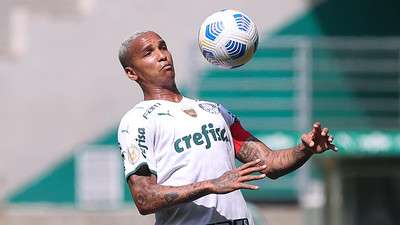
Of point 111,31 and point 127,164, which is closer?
point 127,164

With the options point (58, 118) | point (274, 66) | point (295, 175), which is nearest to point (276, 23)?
point (274, 66)

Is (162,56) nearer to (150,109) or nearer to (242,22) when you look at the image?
(150,109)

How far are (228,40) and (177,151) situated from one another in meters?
0.71

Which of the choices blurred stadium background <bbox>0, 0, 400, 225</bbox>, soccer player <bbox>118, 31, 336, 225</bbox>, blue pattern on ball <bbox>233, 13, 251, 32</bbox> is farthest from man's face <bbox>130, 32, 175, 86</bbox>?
blurred stadium background <bbox>0, 0, 400, 225</bbox>

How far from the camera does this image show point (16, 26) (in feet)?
52.1

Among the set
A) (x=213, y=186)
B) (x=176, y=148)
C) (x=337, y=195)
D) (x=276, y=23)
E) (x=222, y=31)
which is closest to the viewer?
(x=213, y=186)

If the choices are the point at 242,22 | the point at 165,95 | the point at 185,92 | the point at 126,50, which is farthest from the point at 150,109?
the point at 185,92

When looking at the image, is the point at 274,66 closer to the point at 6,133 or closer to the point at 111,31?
the point at 111,31

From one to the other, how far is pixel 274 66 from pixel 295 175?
4.90ft

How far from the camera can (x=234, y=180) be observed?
17.2 feet

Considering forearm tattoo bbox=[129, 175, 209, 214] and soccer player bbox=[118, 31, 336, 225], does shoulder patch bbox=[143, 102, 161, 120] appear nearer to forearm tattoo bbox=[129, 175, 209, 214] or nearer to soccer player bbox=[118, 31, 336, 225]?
soccer player bbox=[118, 31, 336, 225]

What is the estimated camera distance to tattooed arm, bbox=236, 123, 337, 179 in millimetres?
5672

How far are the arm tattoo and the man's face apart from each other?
1.77ft

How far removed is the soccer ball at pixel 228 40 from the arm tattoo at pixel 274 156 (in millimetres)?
430
